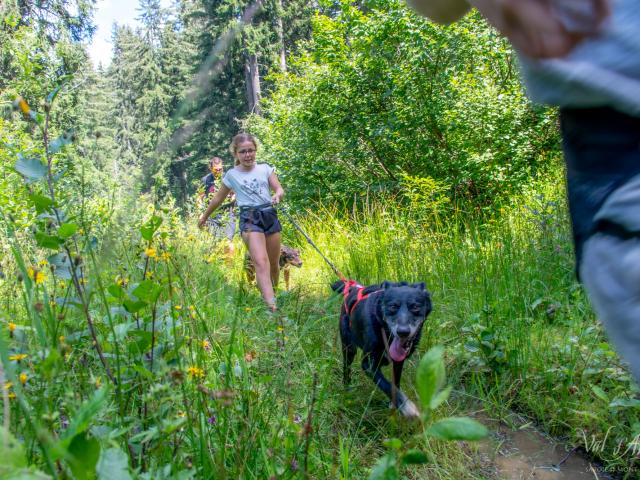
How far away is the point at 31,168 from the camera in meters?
1.51

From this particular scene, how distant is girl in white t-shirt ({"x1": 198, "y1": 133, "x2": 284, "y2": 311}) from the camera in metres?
5.67

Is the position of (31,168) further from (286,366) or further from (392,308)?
(392,308)

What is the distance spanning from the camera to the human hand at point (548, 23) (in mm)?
804

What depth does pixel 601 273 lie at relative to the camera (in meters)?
0.77

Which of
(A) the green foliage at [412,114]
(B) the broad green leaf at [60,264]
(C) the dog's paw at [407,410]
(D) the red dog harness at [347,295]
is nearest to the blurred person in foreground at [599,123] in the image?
(B) the broad green leaf at [60,264]

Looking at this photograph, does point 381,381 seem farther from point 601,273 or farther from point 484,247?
point 601,273

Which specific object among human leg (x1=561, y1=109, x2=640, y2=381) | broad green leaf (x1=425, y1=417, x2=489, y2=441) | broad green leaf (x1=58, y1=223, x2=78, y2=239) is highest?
broad green leaf (x1=58, y1=223, x2=78, y2=239)

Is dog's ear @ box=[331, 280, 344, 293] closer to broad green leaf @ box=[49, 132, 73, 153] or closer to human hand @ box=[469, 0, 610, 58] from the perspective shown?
broad green leaf @ box=[49, 132, 73, 153]

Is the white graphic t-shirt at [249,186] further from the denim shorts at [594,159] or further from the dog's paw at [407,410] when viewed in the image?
the denim shorts at [594,159]

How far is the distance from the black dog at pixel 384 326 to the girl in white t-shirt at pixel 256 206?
2.06 meters

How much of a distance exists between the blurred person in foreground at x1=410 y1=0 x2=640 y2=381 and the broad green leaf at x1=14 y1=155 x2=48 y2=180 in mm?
1247

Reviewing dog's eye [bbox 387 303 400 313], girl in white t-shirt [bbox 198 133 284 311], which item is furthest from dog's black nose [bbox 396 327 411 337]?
girl in white t-shirt [bbox 198 133 284 311]

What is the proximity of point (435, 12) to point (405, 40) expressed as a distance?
25.8 ft

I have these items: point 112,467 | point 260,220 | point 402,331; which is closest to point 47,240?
point 112,467
